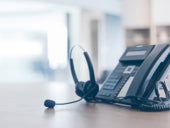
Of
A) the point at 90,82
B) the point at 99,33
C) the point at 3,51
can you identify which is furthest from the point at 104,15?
the point at 90,82

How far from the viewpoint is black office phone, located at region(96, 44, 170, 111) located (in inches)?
32.3

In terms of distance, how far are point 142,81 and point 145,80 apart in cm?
1

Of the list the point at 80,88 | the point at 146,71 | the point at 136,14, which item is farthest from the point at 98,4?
the point at 146,71

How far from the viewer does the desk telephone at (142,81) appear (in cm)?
82

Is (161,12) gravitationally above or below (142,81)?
above

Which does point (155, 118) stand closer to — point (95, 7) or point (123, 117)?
point (123, 117)

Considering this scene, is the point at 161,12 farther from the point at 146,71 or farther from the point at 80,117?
the point at 80,117

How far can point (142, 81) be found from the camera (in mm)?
817

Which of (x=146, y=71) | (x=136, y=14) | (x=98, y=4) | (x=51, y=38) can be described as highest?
(x=98, y=4)

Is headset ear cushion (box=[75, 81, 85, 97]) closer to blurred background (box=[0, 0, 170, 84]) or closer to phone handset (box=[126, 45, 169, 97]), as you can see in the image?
phone handset (box=[126, 45, 169, 97])

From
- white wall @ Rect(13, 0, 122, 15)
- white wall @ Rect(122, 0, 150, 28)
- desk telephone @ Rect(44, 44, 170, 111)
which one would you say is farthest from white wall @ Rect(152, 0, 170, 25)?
desk telephone @ Rect(44, 44, 170, 111)

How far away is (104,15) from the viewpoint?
8109 millimetres

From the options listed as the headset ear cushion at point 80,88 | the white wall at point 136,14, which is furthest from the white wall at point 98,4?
the headset ear cushion at point 80,88

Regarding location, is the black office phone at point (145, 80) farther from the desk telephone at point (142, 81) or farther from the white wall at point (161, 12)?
the white wall at point (161, 12)
